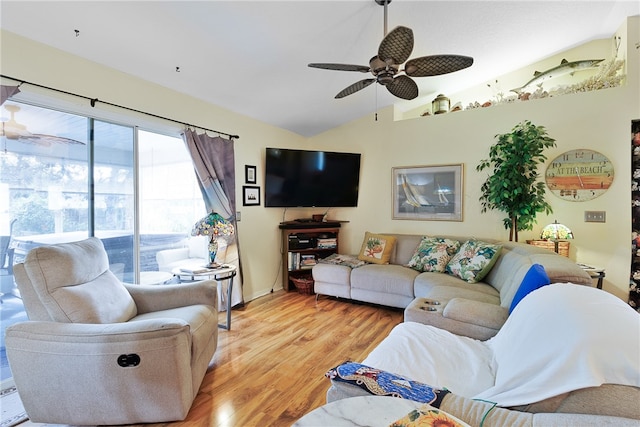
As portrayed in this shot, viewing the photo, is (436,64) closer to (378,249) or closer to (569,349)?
(569,349)

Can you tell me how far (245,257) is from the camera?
3770mm

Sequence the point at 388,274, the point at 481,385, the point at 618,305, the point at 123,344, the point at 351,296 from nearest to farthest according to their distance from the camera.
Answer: the point at 618,305 → the point at 481,385 → the point at 123,344 → the point at 388,274 → the point at 351,296

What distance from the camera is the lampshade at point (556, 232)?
294 centimetres

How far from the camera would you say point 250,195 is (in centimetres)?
382

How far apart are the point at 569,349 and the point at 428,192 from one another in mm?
3238

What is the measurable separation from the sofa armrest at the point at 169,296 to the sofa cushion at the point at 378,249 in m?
2.19

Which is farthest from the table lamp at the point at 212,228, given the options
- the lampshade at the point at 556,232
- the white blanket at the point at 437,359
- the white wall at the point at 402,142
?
the lampshade at the point at 556,232

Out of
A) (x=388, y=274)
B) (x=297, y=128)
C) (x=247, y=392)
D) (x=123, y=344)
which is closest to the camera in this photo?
(x=123, y=344)

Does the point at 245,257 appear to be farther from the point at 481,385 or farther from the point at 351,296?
the point at 481,385

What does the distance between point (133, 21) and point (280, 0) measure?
102cm

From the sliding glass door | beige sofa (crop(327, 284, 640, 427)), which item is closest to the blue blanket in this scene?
beige sofa (crop(327, 284, 640, 427))

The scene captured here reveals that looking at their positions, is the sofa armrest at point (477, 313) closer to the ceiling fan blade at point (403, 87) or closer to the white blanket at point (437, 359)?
the white blanket at point (437, 359)

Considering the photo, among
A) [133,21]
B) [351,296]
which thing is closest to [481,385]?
[351,296]

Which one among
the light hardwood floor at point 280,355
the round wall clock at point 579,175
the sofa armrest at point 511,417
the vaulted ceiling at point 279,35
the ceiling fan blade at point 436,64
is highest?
the vaulted ceiling at point 279,35
